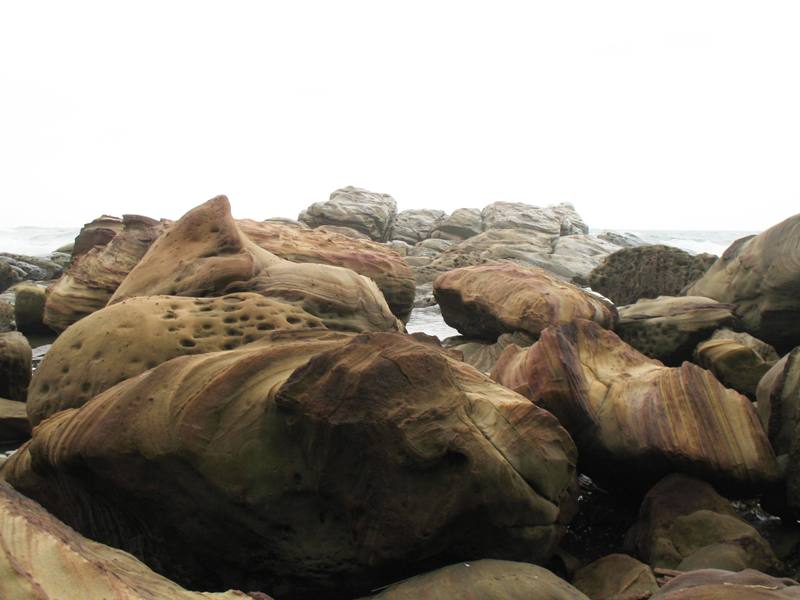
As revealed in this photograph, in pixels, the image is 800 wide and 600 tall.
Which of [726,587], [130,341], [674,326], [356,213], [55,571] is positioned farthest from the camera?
[356,213]

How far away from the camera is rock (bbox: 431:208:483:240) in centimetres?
2567

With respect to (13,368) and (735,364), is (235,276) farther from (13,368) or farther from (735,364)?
(735,364)

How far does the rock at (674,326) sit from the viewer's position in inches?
257

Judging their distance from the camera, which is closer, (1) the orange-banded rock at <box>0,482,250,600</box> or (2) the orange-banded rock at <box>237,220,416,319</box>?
(1) the orange-banded rock at <box>0,482,250,600</box>

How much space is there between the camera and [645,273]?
993cm

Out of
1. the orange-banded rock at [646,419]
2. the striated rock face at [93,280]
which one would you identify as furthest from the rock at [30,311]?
the orange-banded rock at [646,419]

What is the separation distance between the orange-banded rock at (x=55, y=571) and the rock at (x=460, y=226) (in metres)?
23.4

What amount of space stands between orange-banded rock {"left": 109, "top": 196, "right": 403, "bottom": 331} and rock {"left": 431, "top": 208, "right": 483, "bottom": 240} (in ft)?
64.7

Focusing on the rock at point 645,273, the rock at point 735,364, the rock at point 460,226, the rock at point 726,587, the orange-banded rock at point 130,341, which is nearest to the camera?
the rock at point 726,587

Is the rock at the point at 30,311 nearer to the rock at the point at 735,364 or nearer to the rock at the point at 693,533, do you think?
the rock at the point at 735,364

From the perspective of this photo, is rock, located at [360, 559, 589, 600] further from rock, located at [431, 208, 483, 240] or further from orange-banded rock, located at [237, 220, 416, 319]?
rock, located at [431, 208, 483, 240]

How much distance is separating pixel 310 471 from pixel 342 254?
4.92 metres

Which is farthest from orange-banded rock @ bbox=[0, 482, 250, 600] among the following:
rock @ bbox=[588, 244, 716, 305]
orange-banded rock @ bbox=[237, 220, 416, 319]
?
rock @ bbox=[588, 244, 716, 305]

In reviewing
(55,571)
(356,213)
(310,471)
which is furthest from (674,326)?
(356,213)
